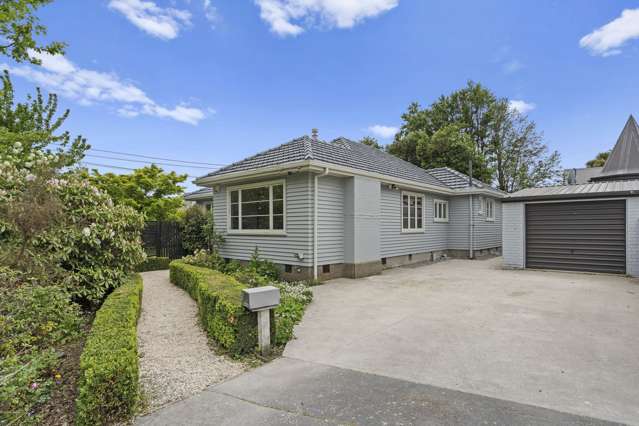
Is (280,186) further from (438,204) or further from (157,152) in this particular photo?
(157,152)

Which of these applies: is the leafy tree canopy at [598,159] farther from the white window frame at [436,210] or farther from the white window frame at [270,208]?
the white window frame at [270,208]

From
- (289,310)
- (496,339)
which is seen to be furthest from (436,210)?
(289,310)

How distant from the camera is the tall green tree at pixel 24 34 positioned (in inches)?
306

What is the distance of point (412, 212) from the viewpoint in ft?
41.9

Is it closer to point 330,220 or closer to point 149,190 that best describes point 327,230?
point 330,220

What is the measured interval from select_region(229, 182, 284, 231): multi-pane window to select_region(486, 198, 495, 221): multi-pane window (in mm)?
10988

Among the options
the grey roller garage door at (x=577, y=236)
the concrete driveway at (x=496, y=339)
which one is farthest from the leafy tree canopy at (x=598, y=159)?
the concrete driveway at (x=496, y=339)

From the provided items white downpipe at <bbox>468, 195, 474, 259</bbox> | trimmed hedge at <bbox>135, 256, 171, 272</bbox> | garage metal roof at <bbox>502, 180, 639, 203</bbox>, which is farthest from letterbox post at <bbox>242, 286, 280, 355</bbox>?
white downpipe at <bbox>468, 195, 474, 259</bbox>

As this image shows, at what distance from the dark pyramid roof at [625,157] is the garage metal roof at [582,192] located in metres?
7.10

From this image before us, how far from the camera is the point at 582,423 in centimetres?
250

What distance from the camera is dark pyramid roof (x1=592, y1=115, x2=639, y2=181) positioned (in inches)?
632

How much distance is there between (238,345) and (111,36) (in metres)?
11.5

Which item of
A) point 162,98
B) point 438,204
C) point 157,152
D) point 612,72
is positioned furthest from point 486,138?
point 157,152

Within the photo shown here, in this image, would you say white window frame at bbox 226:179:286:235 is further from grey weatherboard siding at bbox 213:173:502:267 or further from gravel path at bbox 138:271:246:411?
gravel path at bbox 138:271:246:411
